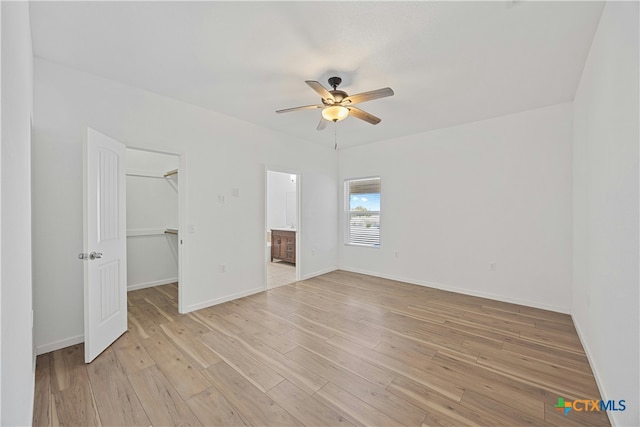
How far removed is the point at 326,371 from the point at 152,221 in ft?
12.9

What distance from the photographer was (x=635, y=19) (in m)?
1.36

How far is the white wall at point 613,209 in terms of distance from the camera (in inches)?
54.9

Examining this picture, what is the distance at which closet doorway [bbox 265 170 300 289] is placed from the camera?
220 inches

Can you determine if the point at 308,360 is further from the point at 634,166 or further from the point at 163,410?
the point at 634,166

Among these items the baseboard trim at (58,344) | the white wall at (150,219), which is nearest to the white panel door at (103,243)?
the baseboard trim at (58,344)

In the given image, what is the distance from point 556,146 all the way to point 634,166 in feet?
8.69

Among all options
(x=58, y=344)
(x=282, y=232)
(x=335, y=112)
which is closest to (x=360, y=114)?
(x=335, y=112)

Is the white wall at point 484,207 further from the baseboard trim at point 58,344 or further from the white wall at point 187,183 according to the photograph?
the baseboard trim at point 58,344

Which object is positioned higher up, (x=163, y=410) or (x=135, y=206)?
(x=135, y=206)

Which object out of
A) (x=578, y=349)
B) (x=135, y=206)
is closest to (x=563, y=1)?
(x=578, y=349)

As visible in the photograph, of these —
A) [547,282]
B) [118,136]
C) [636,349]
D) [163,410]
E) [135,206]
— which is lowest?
[163,410]

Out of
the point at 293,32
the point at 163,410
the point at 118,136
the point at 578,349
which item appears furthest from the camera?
the point at 118,136

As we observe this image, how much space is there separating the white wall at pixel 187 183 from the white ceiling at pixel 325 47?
0.27 m

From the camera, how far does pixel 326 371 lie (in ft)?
7.17
